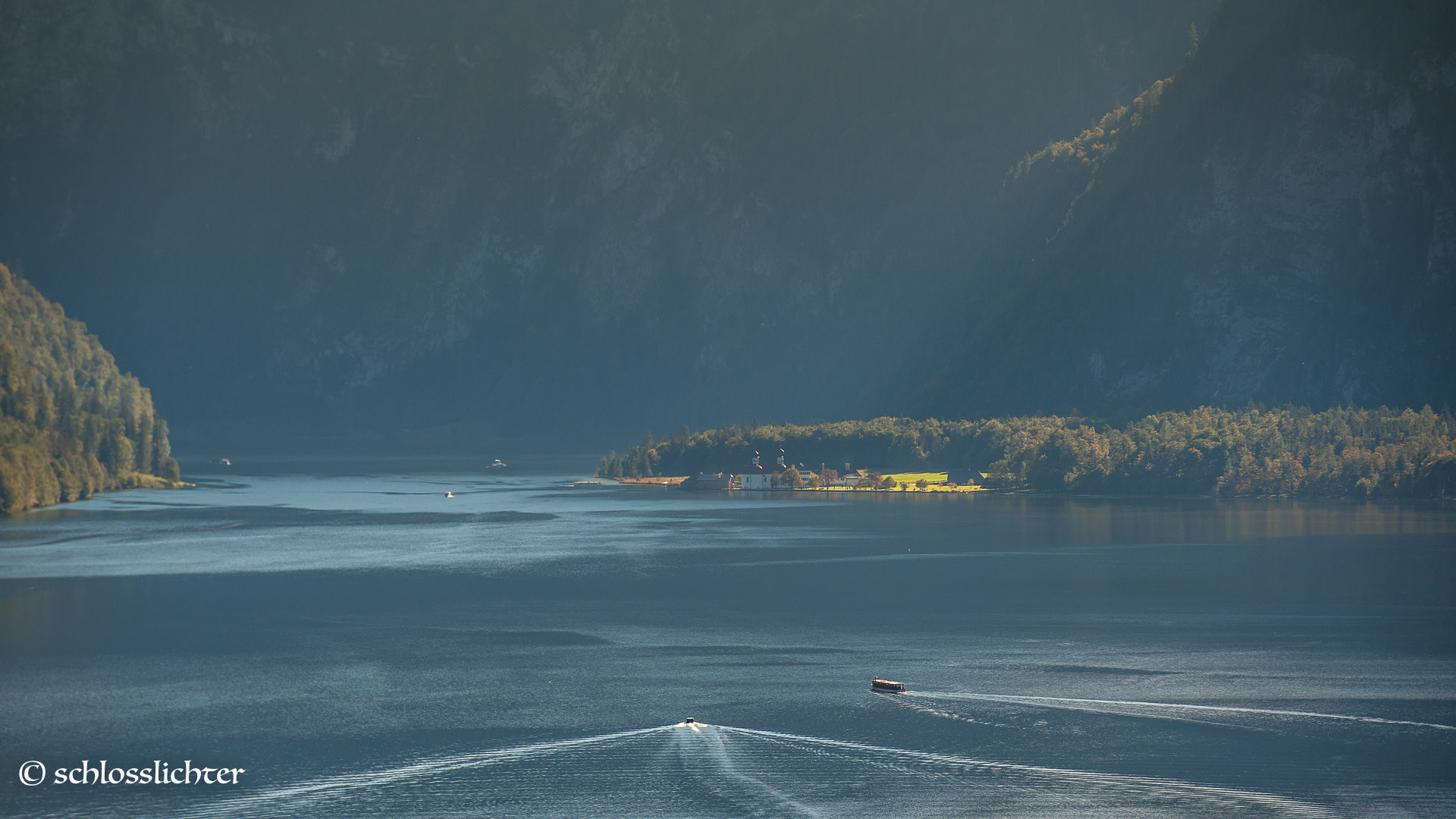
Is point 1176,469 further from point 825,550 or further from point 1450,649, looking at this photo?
point 1450,649

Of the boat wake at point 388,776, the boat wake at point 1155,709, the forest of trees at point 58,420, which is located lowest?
the boat wake at point 388,776

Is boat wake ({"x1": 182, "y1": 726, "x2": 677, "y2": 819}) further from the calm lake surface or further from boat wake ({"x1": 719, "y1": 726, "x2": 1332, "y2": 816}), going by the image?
boat wake ({"x1": 719, "y1": 726, "x2": 1332, "y2": 816})

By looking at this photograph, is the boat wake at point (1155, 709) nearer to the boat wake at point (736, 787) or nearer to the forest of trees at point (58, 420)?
the boat wake at point (736, 787)

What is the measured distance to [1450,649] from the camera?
5938 centimetres

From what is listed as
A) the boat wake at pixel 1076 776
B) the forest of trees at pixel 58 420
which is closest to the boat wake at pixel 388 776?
the boat wake at pixel 1076 776

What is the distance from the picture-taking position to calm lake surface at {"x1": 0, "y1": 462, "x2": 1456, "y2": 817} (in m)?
39.5

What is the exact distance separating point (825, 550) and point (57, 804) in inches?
2998

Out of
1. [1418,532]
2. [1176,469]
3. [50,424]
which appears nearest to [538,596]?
[1418,532]

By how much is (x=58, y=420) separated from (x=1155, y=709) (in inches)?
5816

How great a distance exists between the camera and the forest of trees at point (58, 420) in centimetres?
14750

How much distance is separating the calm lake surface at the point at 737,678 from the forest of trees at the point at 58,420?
45472 mm

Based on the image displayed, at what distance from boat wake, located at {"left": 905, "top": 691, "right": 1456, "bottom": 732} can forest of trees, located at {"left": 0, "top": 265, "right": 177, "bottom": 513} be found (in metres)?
120

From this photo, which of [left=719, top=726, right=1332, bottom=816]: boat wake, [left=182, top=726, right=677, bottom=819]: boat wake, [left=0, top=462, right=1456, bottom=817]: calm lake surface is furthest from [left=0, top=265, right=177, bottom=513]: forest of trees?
[left=719, top=726, right=1332, bottom=816]: boat wake

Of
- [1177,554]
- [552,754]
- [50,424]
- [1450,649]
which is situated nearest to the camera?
[552,754]
